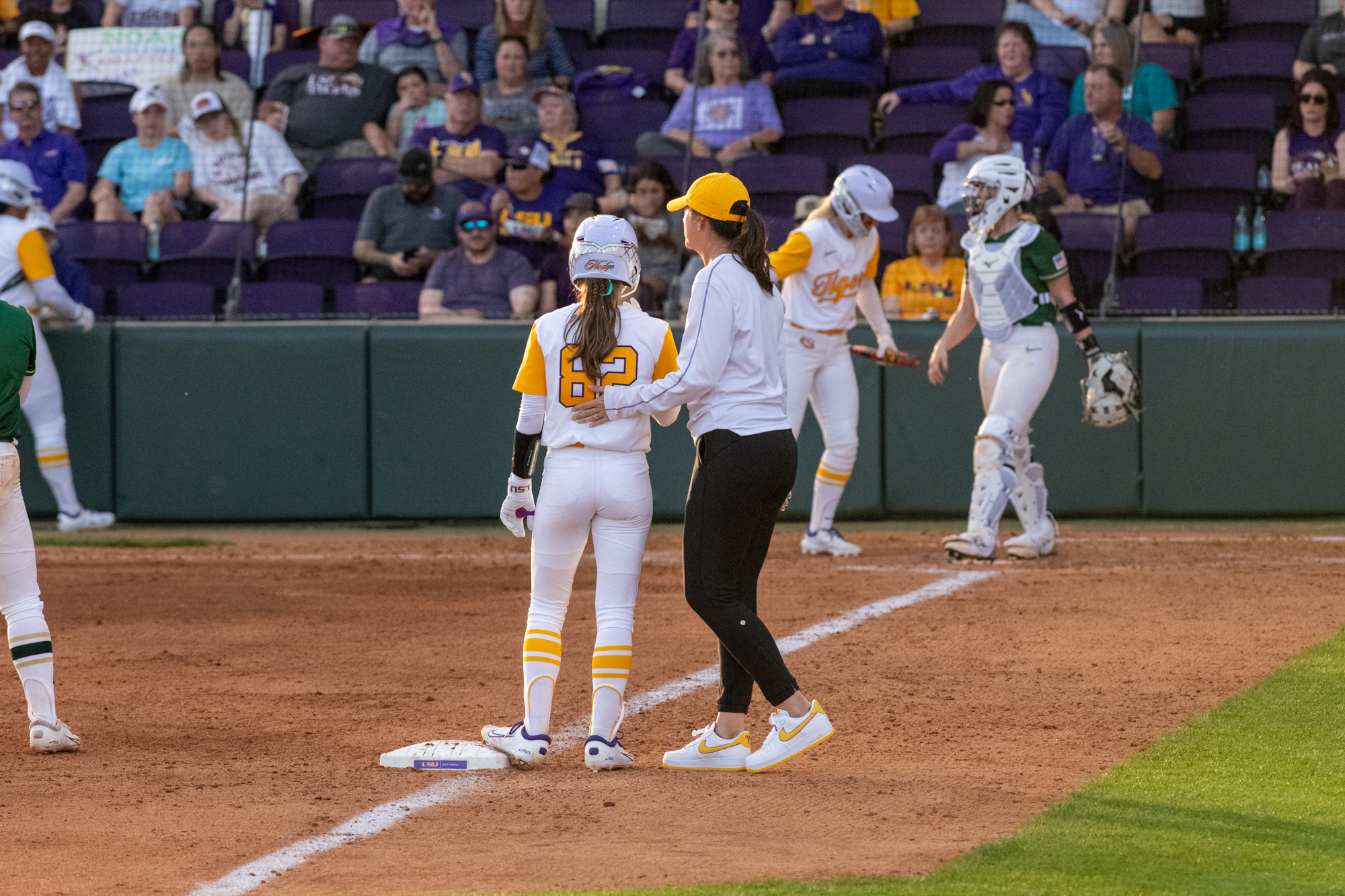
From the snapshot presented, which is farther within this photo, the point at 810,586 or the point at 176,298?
the point at 176,298

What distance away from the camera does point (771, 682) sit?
15.6ft

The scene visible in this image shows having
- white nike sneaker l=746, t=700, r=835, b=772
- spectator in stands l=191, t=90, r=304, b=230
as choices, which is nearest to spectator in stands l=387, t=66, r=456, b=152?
spectator in stands l=191, t=90, r=304, b=230

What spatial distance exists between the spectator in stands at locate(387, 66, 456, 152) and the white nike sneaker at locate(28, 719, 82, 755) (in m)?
8.65

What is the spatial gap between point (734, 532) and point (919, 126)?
28.5ft

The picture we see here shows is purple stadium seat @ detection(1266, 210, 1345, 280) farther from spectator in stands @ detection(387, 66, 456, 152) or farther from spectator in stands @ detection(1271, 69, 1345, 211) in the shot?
spectator in stands @ detection(387, 66, 456, 152)

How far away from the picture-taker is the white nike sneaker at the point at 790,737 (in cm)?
482

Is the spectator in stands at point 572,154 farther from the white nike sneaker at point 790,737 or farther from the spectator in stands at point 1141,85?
the white nike sneaker at point 790,737

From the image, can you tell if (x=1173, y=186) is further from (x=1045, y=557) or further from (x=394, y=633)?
(x=394, y=633)

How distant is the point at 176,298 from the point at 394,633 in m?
5.59

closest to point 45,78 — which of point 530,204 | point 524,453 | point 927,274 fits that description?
point 530,204

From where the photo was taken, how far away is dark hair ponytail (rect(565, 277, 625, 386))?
472 cm

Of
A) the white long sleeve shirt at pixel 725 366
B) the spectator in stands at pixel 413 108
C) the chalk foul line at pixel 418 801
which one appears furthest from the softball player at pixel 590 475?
the spectator in stands at pixel 413 108

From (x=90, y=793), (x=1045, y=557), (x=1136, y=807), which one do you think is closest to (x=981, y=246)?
(x=1045, y=557)

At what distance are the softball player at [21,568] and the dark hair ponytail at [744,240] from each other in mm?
2232
